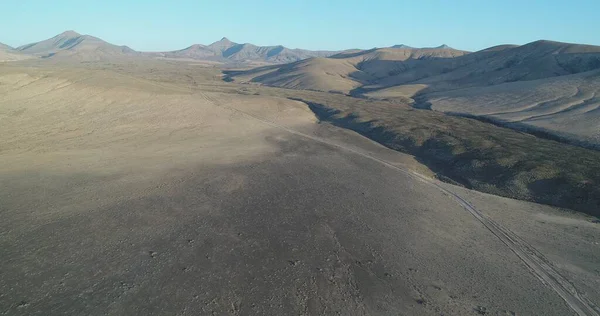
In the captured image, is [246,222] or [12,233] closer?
[12,233]

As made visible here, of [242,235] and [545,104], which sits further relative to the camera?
[545,104]

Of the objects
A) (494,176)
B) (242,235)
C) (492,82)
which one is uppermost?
(492,82)

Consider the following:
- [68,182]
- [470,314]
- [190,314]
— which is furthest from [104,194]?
[470,314]

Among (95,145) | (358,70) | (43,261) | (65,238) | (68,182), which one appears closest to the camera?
(43,261)

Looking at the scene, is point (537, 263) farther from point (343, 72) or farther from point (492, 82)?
point (343, 72)

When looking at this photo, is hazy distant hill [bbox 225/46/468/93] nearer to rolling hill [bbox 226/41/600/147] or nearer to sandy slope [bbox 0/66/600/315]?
rolling hill [bbox 226/41/600/147]

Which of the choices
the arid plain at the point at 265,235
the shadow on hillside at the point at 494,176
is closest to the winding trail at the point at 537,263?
the arid plain at the point at 265,235

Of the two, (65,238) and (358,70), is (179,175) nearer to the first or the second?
(65,238)

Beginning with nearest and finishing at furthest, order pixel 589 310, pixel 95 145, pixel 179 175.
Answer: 1. pixel 589 310
2. pixel 179 175
3. pixel 95 145

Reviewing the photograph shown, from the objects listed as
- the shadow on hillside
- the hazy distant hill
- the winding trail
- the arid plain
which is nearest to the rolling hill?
the hazy distant hill

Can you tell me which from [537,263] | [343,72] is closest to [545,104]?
[537,263]
